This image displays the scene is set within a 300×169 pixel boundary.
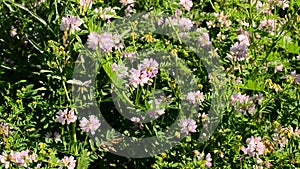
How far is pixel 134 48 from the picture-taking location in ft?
7.64

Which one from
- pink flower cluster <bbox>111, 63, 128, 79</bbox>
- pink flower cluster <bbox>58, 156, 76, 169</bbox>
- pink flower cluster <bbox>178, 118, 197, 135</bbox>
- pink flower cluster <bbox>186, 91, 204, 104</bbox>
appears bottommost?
pink flower cluster <bbox>58, 156, 76, 169</bbox>

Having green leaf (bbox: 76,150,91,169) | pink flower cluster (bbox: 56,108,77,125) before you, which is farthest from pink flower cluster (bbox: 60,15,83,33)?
green leaf (bbox: 76,150,91,169)

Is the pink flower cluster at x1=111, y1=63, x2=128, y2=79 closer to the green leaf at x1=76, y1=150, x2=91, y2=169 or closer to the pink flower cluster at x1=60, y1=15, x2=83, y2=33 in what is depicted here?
the pink flower cluster at x1=60, y1=15, x2=83, y2=33

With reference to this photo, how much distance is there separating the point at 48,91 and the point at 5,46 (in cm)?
44

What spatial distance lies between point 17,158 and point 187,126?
703 millimetres

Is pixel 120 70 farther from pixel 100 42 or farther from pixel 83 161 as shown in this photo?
pixel 83 161

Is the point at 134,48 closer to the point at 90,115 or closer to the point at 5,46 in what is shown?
the point at 90,115

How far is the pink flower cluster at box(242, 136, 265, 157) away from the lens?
2160 millimetres

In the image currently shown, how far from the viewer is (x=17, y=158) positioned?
2.09m

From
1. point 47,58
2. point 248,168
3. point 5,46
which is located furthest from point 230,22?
point 5,46

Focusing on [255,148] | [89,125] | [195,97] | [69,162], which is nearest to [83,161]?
[69,162]

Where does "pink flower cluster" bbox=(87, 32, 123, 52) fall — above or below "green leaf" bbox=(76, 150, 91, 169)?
above

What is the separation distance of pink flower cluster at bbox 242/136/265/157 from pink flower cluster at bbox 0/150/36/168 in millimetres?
858

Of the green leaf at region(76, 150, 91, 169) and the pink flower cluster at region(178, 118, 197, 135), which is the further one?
the pink flower cluster at region(178, 118, 197, 135)
